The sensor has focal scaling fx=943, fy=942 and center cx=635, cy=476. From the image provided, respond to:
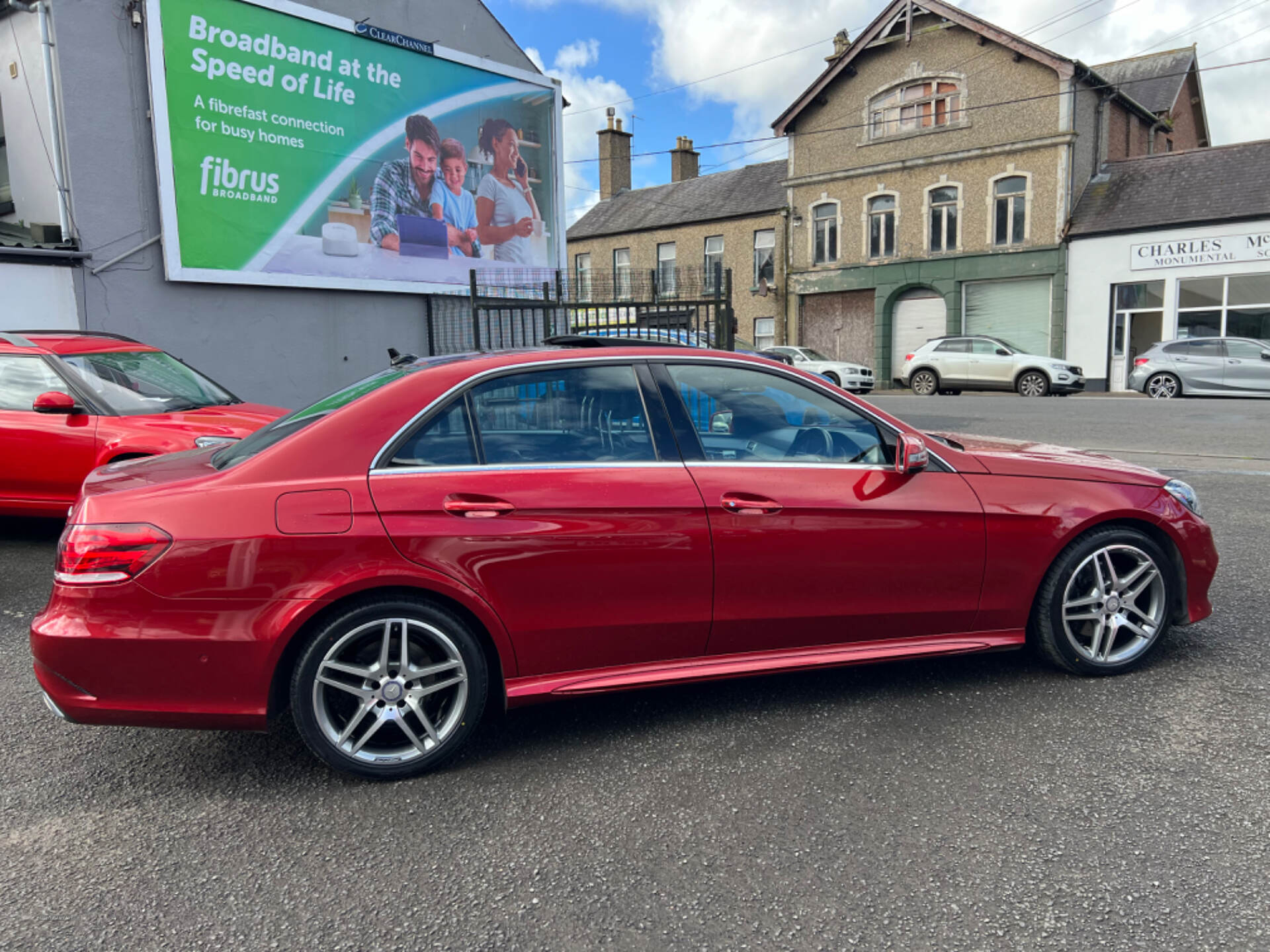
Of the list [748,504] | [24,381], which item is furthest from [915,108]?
[748,504]

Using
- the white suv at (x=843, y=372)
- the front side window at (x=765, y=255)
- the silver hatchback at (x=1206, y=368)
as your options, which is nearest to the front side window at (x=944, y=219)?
the front side window at (x=765, y=255)

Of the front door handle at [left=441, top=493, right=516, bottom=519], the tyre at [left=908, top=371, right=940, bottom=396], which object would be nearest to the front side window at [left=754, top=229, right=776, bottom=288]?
the tyre at [left=908, top=371, right=940, bottom=396]

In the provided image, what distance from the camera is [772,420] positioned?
3.71 metres

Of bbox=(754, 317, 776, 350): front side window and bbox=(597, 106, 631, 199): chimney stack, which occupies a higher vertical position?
bbox=(597, 106, 631, 199): chimney stack

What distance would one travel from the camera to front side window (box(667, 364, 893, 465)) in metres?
3.62

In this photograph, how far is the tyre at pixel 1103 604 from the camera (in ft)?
12.7

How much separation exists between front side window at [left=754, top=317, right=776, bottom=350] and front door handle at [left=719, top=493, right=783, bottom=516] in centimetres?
3105

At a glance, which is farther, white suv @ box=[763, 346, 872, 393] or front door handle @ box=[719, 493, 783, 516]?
white suv @ box=[763, 346, 872, 393]

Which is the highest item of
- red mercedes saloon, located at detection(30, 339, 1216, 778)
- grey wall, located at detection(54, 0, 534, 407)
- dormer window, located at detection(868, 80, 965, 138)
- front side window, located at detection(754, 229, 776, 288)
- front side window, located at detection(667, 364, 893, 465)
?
dormer window, located at detection(868, 80, 965, 138)

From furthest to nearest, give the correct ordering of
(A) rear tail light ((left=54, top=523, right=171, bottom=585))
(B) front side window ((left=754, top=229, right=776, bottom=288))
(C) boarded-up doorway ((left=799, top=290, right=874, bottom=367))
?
(B) front side window ((left=754, top=229, right=776, bottom=288))
(C) boarded-up doorway ((left=799, top=290, right=874, bottom=367))
(A) rear tail light ((left=54, top=523, right=171, bottom=585))

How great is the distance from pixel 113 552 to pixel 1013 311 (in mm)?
28893

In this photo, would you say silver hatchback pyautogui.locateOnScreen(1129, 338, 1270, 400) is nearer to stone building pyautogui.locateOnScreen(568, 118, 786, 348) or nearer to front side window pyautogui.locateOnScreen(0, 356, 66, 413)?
stone building pyautogui.locateOnScreen(568, 118, 786, 348)

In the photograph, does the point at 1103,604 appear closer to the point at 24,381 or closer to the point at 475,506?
the point at 475,506

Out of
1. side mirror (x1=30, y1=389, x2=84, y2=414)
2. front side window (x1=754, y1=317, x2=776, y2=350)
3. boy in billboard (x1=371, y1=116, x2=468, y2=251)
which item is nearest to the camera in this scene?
side mirror (x1=30, y1=389, x2=84, y2=414)
